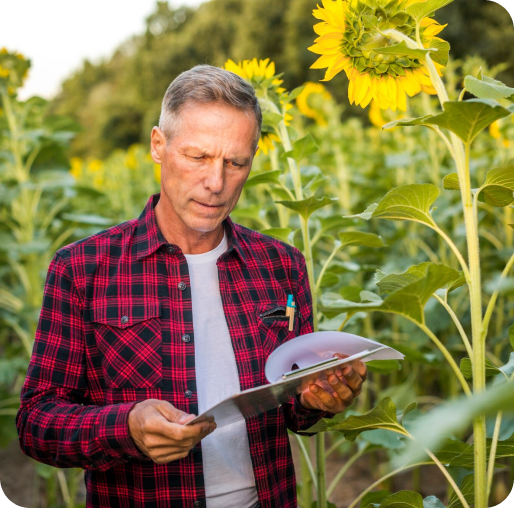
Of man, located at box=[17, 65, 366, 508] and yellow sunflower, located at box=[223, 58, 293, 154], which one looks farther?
yellow sunflower, located at box=[223, 58, 293, 154]

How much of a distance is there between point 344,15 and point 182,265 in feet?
2.27

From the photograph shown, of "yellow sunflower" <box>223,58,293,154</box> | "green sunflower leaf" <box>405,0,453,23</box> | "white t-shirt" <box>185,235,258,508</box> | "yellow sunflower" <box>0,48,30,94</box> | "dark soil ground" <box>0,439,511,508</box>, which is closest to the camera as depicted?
"green sunflower leaf" <box>405,0,453,23</box>

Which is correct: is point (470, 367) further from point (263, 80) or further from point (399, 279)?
point (263, 80)

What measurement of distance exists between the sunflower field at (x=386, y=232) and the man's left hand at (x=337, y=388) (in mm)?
43

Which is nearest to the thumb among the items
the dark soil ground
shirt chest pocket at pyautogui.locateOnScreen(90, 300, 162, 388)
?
shirt chest pocket at pyautogui.locateOnScreen(90, 300, 162, 388)

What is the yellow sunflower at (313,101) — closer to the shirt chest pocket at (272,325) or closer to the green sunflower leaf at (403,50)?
the shirt chest pocket at (272,325)

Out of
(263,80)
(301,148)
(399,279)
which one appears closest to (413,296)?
(399,279)

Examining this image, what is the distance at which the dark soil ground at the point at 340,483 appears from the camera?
10.6ft

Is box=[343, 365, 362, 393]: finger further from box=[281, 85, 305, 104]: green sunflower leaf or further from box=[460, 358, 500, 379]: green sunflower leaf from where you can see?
box=[281, 85, 305, 104]: green sunflower leaf

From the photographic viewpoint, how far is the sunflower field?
103 cm

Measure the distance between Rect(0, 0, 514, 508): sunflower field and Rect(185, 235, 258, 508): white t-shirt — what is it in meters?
0.22

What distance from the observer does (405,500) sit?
1.18 metres

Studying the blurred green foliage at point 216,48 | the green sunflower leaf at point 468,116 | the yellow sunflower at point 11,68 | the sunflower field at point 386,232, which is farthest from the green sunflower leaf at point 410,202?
the blurred green foliage at point 216,48

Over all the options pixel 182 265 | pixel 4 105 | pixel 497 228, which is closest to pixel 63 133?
pixel 4 105
